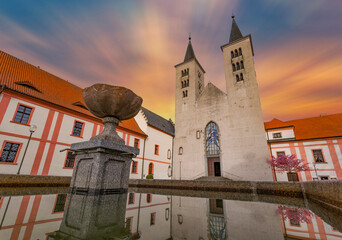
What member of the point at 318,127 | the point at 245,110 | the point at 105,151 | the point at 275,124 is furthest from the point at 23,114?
the point at 318,127

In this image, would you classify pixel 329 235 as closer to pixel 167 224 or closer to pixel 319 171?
pixel 167 224

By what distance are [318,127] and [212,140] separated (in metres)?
16.9

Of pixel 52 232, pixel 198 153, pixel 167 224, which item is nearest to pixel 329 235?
pixel 167 224

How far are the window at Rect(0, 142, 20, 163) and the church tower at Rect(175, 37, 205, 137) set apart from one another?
18871mm

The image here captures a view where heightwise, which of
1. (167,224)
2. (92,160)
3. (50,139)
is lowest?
(167,224)

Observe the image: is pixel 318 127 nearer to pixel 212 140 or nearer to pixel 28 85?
pixel 212 140

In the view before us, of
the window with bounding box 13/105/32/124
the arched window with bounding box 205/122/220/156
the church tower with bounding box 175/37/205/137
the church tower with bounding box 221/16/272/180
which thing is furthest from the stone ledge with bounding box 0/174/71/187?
the church tower with bounding box 175/37/205/137

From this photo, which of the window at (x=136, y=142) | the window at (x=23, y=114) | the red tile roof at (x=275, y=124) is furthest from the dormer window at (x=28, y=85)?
the red tile roof at (x=275, y=124)

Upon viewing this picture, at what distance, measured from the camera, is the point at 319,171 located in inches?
806

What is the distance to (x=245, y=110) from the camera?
2080 cm

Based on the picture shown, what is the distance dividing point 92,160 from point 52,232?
324 centimetres

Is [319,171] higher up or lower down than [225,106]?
lower down

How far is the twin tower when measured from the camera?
19172 mm

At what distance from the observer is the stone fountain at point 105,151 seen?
4668mm
